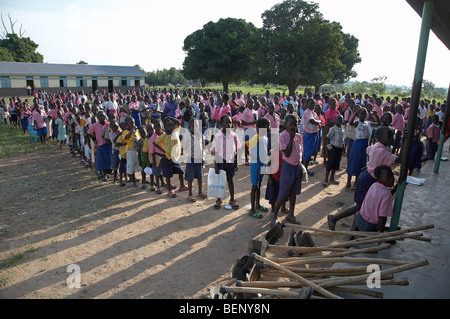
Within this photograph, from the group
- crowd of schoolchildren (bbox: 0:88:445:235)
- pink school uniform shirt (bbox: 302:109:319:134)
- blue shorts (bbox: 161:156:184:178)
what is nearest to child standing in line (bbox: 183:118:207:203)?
crowd of schoolchildren (bbox: 0:88:445:235)

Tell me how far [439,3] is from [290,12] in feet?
78.3

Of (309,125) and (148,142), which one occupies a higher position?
(309,125)

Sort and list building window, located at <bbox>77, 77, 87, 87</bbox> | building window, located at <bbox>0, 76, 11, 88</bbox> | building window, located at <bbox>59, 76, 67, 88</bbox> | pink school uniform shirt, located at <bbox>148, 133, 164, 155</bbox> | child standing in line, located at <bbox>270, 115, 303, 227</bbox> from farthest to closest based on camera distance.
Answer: building window, located at <bbox>77, 77, 87, 87</bbox> → building window, located at <bbox>59, 76, 67, 88</bbox> → building window, located at <bbox>0, 76, 11, 88</bbox> → pink school uniform shirt, located at <bbox>148, 133, 164, 155</bbox> → child standing in line, located at <bbox>270, 115, 303, 227</bbox>

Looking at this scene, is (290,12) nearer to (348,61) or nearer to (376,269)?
(348,61)

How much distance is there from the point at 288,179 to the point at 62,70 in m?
41.2

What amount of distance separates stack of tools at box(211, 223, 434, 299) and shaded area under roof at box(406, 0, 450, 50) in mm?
2868

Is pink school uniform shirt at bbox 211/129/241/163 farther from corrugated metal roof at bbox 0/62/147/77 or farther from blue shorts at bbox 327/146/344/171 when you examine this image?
corrugated metal roof at bbox 0/62/147/77

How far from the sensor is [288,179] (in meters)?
4.62

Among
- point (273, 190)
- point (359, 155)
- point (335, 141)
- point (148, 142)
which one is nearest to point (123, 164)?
point (148, 142)

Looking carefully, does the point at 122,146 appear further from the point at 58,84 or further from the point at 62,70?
the point at 62,70

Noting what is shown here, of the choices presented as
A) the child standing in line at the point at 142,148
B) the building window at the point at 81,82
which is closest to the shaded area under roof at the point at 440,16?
the child standing in line at the point at 142,148

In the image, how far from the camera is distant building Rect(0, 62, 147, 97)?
33812mm
